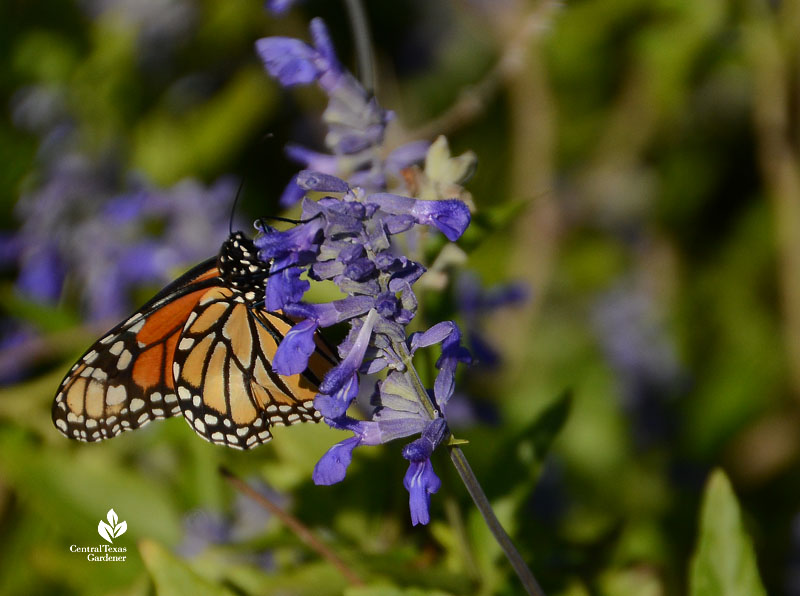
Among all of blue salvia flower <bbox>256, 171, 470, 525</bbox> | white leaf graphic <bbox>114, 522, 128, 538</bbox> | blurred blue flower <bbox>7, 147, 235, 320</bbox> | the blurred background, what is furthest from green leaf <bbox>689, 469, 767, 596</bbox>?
blurred blue flower <bbox>7, 147, 235, 320</bbox>

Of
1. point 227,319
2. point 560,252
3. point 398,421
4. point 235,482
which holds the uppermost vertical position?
point 398,421

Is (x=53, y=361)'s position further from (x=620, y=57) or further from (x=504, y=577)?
(x=620, y=57)

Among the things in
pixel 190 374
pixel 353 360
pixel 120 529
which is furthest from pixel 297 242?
pixel 120 529

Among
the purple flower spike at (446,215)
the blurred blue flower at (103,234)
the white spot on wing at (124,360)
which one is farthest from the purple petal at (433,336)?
the blurred blue flower at (103,234)

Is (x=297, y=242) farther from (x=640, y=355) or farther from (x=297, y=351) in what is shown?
(x=640, y=355)

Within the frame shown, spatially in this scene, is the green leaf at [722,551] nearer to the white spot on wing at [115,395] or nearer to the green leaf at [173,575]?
the green leaf at [173,575]

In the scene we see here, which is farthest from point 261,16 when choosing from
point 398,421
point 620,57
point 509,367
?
point 398,421

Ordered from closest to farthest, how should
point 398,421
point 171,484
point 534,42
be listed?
point 398,421, point 171,484, point 534,42
